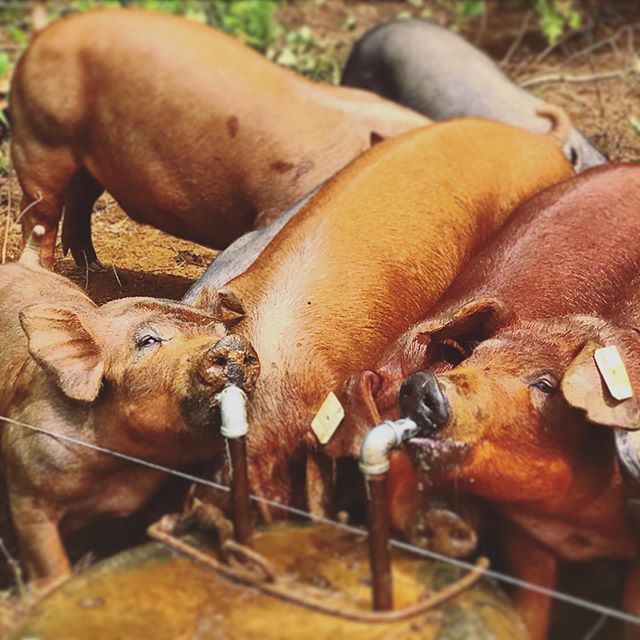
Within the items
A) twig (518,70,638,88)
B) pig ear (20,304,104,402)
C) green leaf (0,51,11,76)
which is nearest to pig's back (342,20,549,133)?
twig (518,70,638,88)

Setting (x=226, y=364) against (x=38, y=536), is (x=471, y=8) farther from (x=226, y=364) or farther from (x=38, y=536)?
(x=38, y=536)

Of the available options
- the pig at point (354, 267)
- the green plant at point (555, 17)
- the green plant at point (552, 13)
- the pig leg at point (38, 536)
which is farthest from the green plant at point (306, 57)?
the pig leg at point (38, 536)

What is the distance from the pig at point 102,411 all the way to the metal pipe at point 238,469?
27 cm

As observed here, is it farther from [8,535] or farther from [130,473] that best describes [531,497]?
[8,535]

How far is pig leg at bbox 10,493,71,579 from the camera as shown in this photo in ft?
9.32

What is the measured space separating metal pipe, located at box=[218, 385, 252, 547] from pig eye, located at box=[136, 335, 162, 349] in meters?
0.51

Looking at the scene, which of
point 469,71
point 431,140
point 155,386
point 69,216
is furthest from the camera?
point 469,71

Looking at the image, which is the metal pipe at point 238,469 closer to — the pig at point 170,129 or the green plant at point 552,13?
the pig at point 170,129

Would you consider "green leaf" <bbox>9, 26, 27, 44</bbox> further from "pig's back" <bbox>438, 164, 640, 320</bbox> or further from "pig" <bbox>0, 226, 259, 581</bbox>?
"pig" <bbox>0, 226, 259, 581</bbox>

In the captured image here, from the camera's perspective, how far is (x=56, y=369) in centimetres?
298

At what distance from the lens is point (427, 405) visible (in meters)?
2.60

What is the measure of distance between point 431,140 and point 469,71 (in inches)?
103

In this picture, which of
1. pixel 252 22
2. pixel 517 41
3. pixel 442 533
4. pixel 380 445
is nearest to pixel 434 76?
pixel 517 41

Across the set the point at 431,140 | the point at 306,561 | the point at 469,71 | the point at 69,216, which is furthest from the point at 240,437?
the point at 469,71
